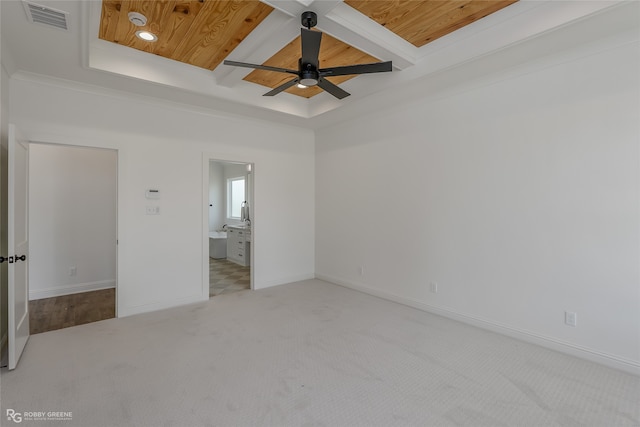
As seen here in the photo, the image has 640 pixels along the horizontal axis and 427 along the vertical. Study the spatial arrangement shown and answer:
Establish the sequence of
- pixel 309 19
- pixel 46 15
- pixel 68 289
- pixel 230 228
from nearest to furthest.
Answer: pixel 46 15 < pixel 309 19 < pixel 68 289 < pixel 230 228

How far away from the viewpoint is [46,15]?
218cm

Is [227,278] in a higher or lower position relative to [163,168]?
lower

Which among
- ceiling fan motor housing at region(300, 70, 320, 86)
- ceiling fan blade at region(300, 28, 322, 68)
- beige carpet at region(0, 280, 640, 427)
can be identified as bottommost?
beige carpet at region(0, 280, 640, 427)

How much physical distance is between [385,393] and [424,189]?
2492 mm

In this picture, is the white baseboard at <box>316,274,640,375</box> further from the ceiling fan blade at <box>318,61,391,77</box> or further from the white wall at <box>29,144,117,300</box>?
the white wall at <box>29,144,117,300</box>

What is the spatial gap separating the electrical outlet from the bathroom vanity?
17.1 ft

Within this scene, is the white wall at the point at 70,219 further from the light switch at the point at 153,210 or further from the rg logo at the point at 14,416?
the rg logo at the point at 14,416

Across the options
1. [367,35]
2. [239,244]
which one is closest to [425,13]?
[367,35]

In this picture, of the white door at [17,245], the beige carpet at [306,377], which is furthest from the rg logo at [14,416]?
the white door at [17,245]

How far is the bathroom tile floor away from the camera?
192 inches

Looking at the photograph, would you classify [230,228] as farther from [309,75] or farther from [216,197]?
[309,75]

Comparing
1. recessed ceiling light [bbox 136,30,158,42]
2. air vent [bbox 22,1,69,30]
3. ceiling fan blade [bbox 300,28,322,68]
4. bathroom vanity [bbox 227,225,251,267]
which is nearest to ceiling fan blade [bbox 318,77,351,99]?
ceiling fan blade [bbox 300,28,322,68]

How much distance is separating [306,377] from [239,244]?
4786mm

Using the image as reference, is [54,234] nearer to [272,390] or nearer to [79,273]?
[79,273]
